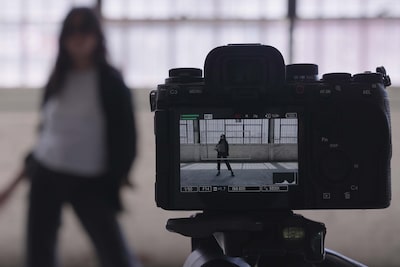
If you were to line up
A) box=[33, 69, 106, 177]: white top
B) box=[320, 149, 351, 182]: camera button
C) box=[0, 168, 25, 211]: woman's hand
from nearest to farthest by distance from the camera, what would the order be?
box=[320, 149, 351, 182]: camera button, box=[33, 69, 106, 177]: white top, box=[0, 168, 25, 211]: woman's hand

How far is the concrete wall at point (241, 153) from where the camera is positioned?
0.71 metres

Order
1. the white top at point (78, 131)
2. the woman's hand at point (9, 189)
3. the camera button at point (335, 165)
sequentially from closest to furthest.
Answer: the camera button at point (335, 165) → the white top at point (78, 131) → the woman's hand at point (9, 189)

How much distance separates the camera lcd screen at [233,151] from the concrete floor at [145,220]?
993 millimetres

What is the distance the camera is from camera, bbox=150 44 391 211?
0.69 m

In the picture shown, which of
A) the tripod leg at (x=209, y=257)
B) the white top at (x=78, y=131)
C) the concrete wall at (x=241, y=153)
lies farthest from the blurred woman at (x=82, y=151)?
the concrete wall at (x=241, y=153)

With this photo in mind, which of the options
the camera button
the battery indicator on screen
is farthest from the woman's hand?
the camera button

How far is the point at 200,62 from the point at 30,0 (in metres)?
0.61

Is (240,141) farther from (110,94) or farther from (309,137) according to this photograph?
(110,94)

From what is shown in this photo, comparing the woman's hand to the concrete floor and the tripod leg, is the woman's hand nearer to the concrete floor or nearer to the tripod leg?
the concrete floor

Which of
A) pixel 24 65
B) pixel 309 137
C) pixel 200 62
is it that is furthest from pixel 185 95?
pixel 24 65

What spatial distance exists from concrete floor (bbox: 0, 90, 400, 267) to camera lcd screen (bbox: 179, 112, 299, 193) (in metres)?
0.99

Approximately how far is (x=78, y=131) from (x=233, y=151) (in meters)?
0.90

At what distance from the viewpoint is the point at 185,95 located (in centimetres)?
70

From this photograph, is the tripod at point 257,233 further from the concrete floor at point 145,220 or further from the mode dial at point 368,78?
the concrete floor at point 145,220
